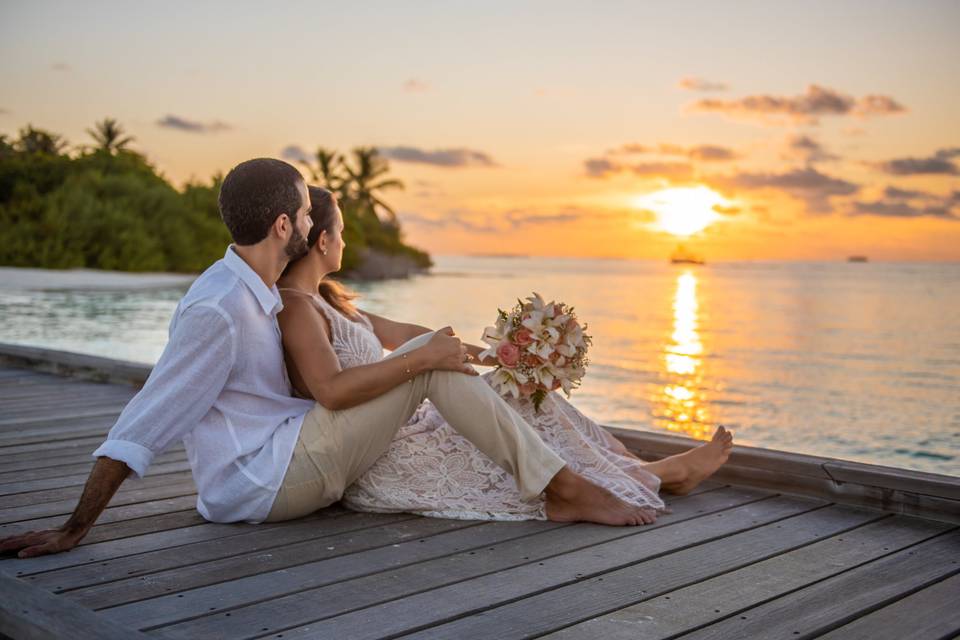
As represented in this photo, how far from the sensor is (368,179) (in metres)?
52.7

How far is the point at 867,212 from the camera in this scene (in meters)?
39.4

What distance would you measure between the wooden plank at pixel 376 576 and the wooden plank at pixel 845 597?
0.63m

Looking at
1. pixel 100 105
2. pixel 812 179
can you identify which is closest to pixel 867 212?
pixel 812 179

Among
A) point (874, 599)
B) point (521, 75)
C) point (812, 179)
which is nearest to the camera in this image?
point (874, 599)

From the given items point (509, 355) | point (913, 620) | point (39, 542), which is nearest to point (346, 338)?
point (509, 355)

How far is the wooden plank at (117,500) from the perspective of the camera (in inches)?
124

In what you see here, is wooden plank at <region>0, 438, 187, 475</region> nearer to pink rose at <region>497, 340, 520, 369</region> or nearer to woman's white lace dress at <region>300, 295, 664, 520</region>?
woman's white lace dress at <region>300, 295, 664, 520</region>

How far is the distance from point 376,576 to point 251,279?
98 cm

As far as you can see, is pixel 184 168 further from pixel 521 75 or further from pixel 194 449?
pixel 194 449

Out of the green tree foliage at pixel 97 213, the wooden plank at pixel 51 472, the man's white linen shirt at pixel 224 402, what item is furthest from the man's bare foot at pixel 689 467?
the green tree foliage at pixel 97 213

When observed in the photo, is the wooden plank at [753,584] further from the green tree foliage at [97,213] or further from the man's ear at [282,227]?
the green tree foliage at [97,213]

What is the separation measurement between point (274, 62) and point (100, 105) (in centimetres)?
2325

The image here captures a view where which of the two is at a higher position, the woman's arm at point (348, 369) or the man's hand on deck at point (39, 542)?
the woman's arm at point (348, 369)

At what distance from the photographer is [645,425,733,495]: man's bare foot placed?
344 cm
